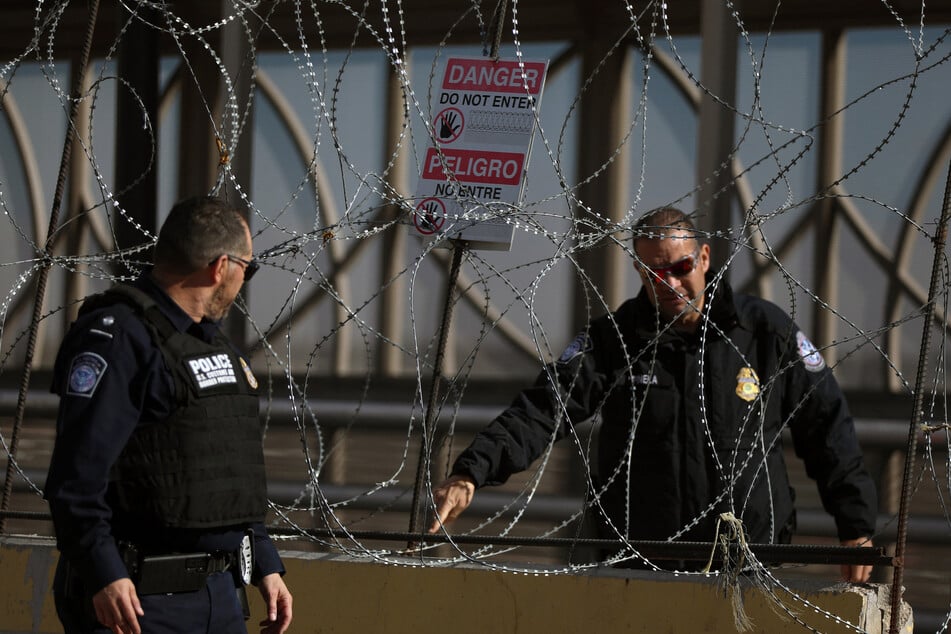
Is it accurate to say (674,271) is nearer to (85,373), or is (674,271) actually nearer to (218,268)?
(218,268)

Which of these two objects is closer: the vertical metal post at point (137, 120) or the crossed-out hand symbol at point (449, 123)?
the crossed-out hand symbol at point (449, 123)

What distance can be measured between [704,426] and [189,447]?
5.08 ft

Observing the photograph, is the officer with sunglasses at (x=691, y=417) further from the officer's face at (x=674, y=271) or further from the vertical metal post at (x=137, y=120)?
the vertical metal post at (x=137, y=120)

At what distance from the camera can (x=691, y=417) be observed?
3697 mm

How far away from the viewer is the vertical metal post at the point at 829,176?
5363 millimetres

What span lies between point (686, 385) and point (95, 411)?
1.80m

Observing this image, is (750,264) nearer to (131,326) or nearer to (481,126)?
(481,126)

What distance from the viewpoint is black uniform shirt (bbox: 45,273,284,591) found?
2.45 metres

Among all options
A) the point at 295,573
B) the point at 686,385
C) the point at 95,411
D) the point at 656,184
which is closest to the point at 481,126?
the point at 686,385

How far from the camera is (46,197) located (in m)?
6.70

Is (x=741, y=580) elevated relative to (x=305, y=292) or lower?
lower

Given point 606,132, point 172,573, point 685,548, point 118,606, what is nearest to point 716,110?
point 606,132

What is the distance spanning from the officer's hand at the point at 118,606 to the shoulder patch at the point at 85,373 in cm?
36

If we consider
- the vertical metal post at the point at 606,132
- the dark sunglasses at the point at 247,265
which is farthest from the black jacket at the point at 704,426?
the vertical metal post at the point at 606,132
